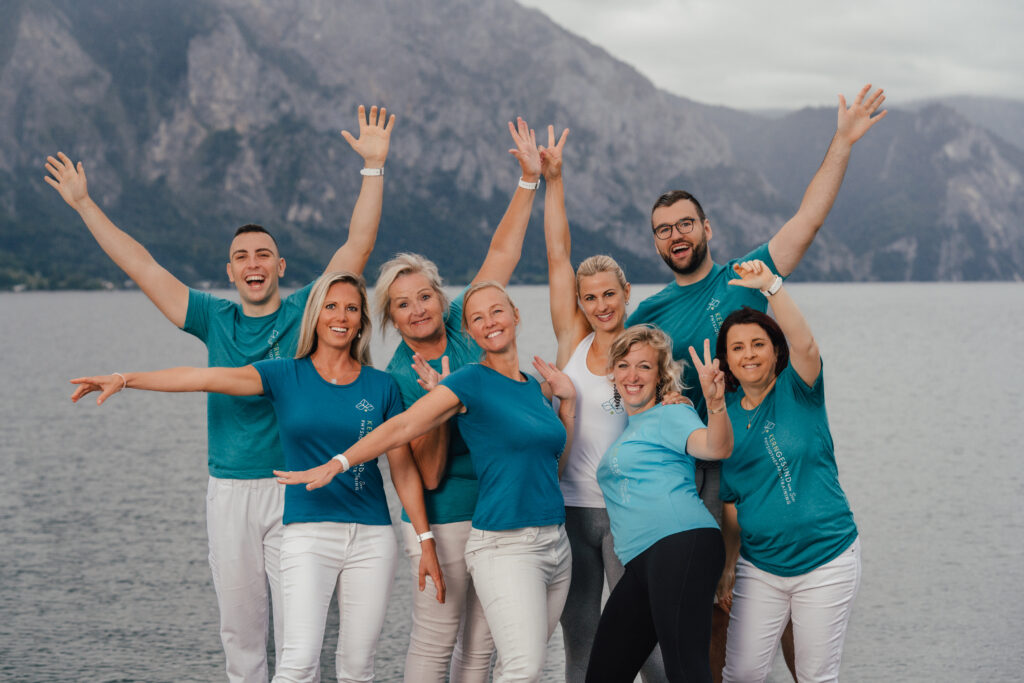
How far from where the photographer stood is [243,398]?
591 cm

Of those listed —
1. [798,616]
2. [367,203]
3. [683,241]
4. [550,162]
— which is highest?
[550,162]

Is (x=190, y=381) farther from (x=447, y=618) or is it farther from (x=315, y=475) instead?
(x=447, y=618)

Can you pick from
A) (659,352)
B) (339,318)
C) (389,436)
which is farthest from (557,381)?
(339,318)

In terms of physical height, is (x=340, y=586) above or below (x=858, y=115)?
below

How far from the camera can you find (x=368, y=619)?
5039 mm

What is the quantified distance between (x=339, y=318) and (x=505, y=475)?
4.09 feet

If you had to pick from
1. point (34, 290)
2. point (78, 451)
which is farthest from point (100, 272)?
point (78, 451)

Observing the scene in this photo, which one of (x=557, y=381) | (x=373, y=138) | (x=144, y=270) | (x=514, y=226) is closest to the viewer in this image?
(x=557, y=381)

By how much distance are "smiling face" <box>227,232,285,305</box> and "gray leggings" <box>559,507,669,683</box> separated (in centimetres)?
234

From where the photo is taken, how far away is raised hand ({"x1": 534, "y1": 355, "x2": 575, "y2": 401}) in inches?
218

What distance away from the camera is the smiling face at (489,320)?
505 centimetres

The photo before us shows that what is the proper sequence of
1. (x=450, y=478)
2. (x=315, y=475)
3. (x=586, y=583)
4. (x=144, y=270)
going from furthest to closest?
(x=144, y=270)
(x=586, y=583)
(x=450, y=478)
(x=315, y=475)

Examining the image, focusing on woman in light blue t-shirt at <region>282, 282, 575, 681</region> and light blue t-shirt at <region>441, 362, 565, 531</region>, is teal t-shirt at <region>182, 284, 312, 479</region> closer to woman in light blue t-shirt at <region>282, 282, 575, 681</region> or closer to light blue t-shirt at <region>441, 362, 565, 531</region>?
woman in light blue t-shirt at <region>282, 282, 575, 681</region>

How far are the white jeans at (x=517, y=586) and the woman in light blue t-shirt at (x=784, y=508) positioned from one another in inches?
41.0
